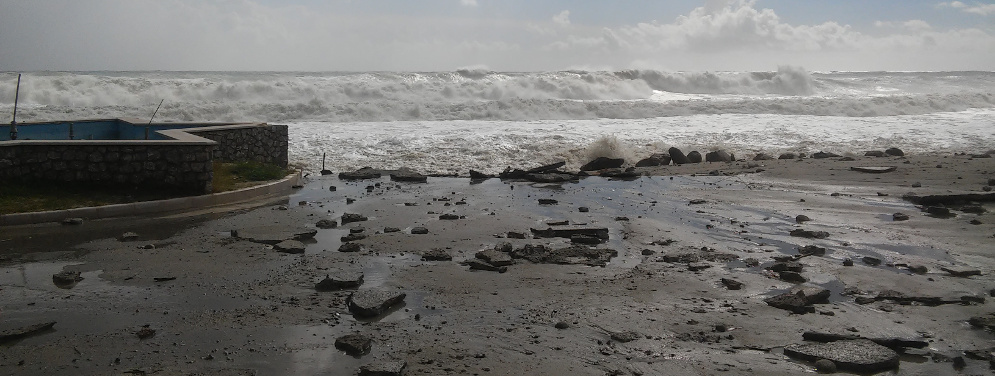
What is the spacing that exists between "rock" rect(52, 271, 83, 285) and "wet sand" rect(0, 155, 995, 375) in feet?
0.28

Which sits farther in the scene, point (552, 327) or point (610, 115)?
point (610, 115)

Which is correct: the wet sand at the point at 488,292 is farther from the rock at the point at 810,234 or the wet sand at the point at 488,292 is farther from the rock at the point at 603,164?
the rock at the point at 603,164

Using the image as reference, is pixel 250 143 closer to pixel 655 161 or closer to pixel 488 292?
pixel 655 161

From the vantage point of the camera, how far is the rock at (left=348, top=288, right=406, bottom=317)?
19.5 feet

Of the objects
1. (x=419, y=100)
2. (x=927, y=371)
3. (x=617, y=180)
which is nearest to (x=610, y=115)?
(x=419, y=100)

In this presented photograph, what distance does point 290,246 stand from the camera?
8.30 metres

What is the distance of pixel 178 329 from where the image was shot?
5.58 metres

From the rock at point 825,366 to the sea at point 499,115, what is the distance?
43.1 ft

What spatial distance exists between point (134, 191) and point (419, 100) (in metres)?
27.7

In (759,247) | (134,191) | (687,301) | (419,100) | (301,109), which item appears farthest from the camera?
(419,100)

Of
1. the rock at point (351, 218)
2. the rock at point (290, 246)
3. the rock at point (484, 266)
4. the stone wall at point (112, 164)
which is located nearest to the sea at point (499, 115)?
the stone wall at point (112, 164)

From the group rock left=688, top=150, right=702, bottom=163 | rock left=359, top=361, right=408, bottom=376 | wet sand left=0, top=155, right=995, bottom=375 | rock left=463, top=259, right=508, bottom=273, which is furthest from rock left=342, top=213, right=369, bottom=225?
rock left=688, top=150, right=702, bottom=163

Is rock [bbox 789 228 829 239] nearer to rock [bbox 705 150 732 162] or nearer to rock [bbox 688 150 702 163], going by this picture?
rock [bbox 705 150 732 162]

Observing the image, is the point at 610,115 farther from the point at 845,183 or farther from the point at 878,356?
the point at 878,356
